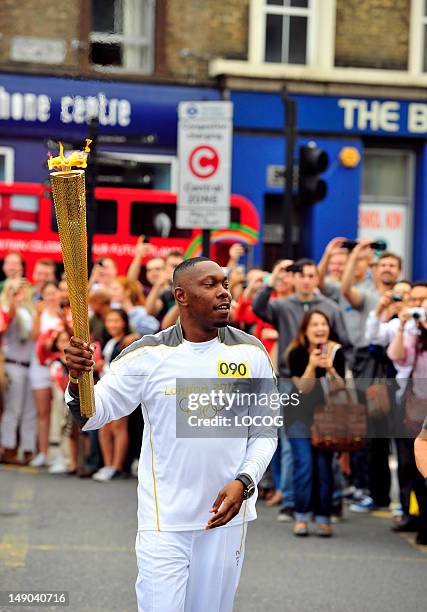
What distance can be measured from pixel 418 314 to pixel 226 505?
4.63 metres

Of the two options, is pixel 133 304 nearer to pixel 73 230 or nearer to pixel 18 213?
pixel 18 213

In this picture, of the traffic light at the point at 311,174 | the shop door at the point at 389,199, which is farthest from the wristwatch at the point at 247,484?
the shop door at the point at 389,199

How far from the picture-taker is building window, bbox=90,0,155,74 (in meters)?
22.4

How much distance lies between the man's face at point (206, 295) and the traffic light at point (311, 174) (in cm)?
1019

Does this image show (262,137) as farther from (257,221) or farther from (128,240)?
(128,240)

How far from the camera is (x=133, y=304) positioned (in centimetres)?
1234

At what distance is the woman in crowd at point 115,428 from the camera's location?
37.6 feet

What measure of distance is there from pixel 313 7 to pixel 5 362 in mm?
12957

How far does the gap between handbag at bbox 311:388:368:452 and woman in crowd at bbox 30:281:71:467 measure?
11.8 feet

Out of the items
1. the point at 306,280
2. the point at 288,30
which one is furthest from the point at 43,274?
the point at 288,30

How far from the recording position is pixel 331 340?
958cm

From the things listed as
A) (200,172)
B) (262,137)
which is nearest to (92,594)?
(200,172)

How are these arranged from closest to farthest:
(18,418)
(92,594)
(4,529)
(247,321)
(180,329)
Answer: (180,329) → (92,594) → (4,529) → (247,321) → (18,418)

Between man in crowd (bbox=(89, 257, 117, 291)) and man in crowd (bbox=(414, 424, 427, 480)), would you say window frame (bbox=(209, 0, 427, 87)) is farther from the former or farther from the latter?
man in crowd (bbox=(414, 424, 427, 480))
